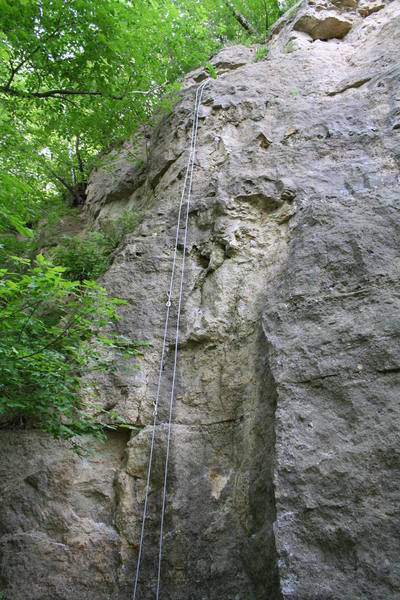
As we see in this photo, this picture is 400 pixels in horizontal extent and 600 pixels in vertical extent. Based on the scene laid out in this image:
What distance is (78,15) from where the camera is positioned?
5223 mm

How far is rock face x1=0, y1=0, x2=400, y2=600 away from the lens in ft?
10.3

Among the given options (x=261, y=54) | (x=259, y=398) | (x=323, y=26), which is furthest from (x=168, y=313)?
(x=323, y=26)

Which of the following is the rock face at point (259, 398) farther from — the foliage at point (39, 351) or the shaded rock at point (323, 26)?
the shaded rock at point (323, 26)

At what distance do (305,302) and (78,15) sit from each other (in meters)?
4.23

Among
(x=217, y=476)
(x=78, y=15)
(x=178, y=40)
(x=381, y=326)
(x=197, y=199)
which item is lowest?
(x=217, y=476)

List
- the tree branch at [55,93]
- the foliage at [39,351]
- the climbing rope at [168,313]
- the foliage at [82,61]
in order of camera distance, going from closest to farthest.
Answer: the foliage at [39,351]
the climbing rope at [168,313]
the foliage at [82,61]
the tree branch at [55,93]

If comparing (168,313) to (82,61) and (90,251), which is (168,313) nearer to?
(90,251)

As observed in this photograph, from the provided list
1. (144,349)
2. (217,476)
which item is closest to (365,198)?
(144,349)

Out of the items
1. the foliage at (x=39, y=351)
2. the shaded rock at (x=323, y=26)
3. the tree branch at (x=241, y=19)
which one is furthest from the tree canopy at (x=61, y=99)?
the tree branch at (x=241, y=19)

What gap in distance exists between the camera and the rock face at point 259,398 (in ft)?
10.3

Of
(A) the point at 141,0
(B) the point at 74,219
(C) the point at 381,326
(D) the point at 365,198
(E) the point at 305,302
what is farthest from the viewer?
(B) the point at 74,219

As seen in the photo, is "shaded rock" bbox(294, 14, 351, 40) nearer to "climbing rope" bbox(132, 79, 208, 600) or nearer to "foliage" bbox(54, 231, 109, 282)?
"climbing rope" bbox(132, 79, 208, 600)

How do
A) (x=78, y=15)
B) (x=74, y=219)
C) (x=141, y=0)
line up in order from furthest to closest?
(x=74, y=219) < (x=141, y=0) < (x=78, y=15)

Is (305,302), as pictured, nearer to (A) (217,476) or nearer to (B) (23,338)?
(A) (217,476)
